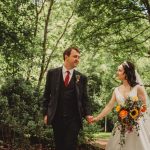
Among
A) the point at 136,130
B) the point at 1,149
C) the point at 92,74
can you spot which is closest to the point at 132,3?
the point at 1,149

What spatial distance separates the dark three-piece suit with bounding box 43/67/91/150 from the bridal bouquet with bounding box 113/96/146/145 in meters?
0.96

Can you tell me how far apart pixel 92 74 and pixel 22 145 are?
23527 millimetres

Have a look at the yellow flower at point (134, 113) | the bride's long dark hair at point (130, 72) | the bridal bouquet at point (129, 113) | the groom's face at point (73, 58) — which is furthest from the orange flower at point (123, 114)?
the groom's face at point (73, 58)

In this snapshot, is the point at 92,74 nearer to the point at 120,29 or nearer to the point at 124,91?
the point at 120,29

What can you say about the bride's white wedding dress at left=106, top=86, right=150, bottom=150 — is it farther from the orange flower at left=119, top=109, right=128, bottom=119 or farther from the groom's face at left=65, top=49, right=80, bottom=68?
the groom's face at left=65, top=49, right=80, bottom=68

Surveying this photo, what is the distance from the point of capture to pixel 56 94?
21.2ft

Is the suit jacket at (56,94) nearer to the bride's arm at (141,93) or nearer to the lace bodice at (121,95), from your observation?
the lace bodice at (121,95)

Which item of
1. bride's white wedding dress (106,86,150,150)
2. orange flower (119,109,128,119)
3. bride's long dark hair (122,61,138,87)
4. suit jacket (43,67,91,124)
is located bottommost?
bride's white wedding dress (106,86,150,150)

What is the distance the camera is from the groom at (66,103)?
6453 mm

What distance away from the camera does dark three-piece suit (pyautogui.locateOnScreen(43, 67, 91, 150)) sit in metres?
6.45

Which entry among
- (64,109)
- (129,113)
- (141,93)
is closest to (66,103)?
(64,109)

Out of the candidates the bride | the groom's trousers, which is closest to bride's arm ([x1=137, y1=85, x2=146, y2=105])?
the bride

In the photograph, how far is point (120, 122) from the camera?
734cm

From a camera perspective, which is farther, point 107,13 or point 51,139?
point 107,13
